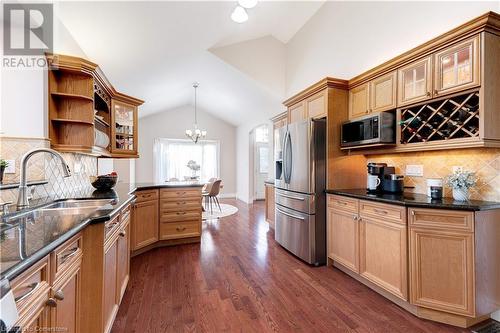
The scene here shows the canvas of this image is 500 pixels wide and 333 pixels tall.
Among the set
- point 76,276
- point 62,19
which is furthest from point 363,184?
point 62,19

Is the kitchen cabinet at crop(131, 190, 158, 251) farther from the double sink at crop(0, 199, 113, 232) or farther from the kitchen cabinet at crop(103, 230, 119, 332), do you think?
the kitchen cabinet at crop(103, 230, 119, 332)

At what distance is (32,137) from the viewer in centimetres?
202

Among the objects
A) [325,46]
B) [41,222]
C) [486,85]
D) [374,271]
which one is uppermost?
[325,46]

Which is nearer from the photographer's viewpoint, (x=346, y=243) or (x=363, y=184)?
(x=346, y=243)

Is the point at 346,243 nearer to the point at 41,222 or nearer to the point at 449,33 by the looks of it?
the point at 449,33

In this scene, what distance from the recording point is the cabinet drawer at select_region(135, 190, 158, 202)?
3.18m

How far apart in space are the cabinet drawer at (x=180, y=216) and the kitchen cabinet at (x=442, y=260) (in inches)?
110

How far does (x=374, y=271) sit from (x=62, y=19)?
389 centimetres

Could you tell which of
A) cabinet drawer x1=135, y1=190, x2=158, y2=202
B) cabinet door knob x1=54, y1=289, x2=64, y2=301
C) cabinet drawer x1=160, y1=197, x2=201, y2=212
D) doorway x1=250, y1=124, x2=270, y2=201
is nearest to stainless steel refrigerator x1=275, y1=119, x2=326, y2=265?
cabinet drawer x1=160, y1=197, x2=201, y2=212

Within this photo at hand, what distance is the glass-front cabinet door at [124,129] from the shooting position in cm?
327

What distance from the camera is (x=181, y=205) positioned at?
11.9ft

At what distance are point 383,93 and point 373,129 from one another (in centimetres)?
42

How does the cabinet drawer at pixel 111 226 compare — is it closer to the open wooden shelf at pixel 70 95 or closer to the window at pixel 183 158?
the open wooden shelf at pixel 70 95

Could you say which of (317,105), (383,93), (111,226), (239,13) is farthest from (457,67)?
(111,226)
